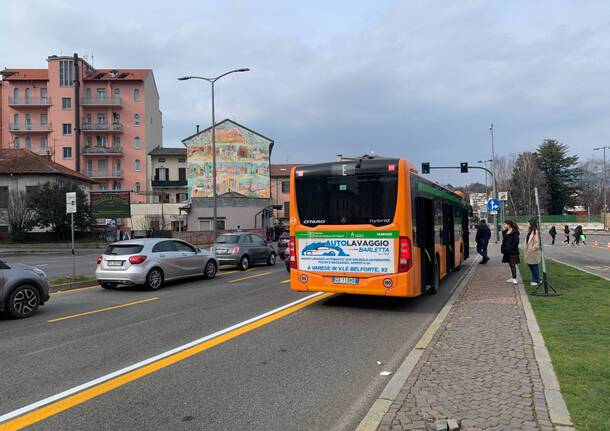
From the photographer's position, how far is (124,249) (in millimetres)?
14133

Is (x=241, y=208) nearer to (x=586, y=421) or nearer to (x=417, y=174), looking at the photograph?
Result: (x=417, y=174)

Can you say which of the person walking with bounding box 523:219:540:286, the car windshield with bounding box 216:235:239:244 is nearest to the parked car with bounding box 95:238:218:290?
the car windshield with bounding box 216:235:239:244

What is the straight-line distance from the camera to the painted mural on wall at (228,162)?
221ft

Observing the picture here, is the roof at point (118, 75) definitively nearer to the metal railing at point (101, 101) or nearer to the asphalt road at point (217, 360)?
the metal railing at point (101, 101)

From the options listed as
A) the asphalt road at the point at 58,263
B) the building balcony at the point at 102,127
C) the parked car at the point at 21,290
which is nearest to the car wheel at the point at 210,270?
the asphalt road at the point at 58,263

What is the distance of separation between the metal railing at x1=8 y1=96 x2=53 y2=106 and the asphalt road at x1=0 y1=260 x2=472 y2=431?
7147 centimetres

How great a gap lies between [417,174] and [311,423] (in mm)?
7020

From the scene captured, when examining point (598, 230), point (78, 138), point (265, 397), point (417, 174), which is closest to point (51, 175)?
point (78, 138)

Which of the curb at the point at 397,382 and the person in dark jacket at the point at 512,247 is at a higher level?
the person in dark jacket at the point at 512,247

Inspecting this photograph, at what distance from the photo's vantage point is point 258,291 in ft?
42.9

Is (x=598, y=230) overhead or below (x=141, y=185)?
below

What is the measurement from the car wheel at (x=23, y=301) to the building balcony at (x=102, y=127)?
68.6 metres

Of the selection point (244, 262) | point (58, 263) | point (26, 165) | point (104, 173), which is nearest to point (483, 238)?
point (244, 262)

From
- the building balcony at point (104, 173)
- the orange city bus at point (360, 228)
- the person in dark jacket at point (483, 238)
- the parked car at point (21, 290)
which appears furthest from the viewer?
the building balcony at point (104, 173)
